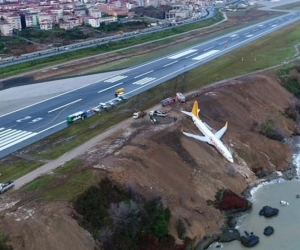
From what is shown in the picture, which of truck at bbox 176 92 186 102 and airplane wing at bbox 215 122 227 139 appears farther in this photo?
truck at bbox 176 92 186 102

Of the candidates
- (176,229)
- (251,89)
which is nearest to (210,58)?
(251,89)

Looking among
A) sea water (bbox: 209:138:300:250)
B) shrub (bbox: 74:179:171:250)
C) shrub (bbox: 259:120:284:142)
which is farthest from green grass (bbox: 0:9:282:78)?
shrub (bbox: 74:179:171:250)

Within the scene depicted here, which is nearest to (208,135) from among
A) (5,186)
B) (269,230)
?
(269,230)

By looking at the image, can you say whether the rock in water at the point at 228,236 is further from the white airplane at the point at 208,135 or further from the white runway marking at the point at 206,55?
the white runway marking at the point at 206,55

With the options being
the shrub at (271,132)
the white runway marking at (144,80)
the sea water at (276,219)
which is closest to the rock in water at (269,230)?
the sea water at (276,219)

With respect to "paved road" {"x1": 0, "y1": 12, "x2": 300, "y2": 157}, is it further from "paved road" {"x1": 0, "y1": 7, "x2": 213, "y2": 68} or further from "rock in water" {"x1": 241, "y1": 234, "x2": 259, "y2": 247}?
"rock in water" {"x1": 241, "y1": 234, "x2": 259, "y2": 247}

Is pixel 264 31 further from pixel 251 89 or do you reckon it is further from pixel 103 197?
pixel 103 197

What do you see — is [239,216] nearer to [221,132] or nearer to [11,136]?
[221,132]
